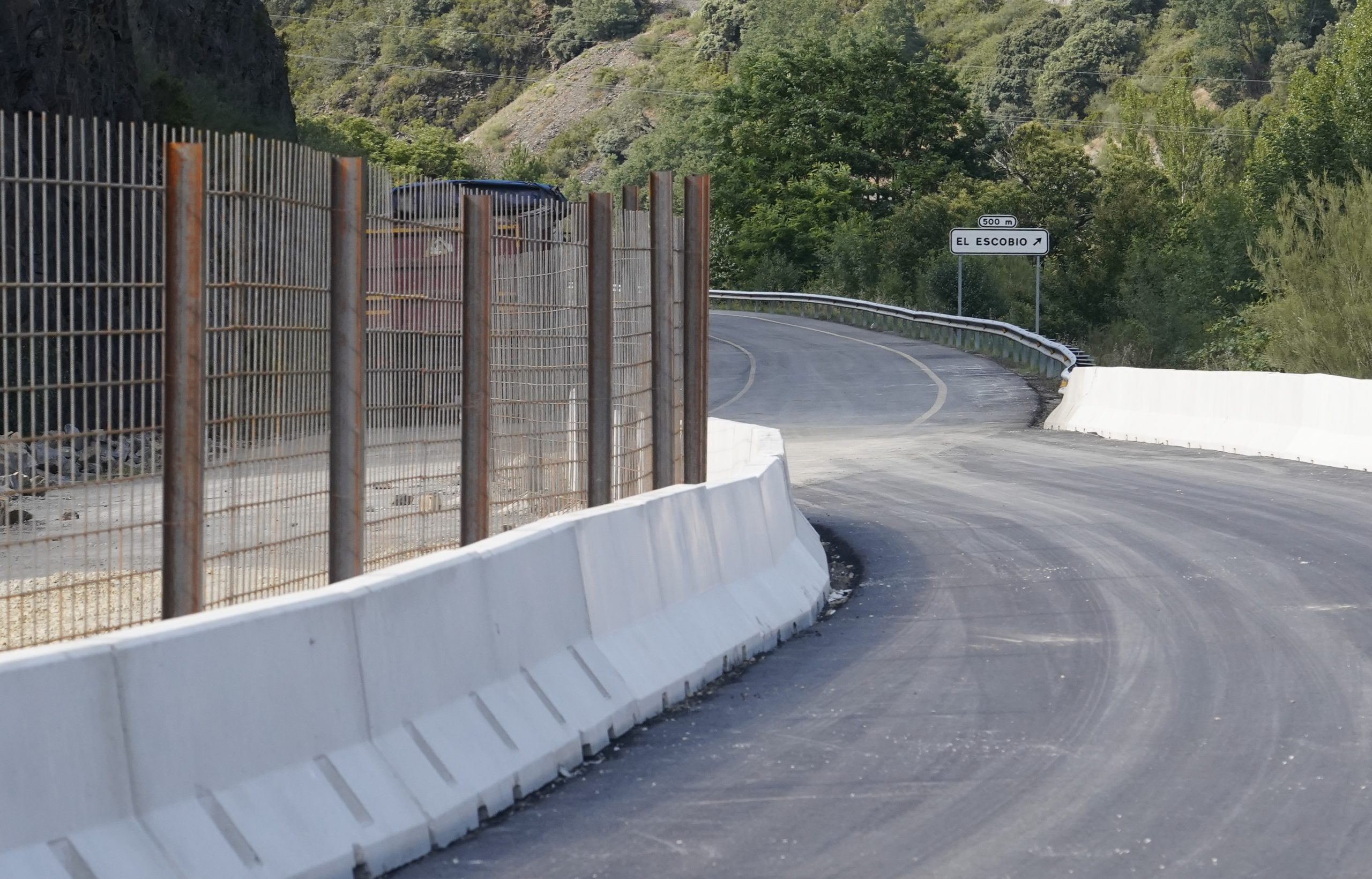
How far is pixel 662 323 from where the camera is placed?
12609 millimetres

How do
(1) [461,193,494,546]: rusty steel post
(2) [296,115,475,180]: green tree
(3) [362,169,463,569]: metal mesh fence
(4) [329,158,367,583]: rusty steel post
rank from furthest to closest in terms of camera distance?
(2) [296,115,475,180]: green tree < (1) [461,193,494,546]: rusty steel post < (3) [362,169,463,569]: metal mesh fence < (4) [329,158,367,583]: rusty steel post

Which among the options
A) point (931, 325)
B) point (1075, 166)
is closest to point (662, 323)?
point (931, 325)

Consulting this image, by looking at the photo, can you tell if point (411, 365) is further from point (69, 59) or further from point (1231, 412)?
point (69, 59)

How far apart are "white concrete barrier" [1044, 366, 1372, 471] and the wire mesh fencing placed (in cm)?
1155

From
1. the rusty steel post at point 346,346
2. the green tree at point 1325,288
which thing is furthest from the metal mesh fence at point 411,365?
the green tree at point 1325,288

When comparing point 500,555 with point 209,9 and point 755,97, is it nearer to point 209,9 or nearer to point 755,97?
point 209,9

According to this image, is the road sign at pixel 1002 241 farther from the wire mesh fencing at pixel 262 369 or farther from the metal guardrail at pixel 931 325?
the wire mesh fencing at pixel 262 369

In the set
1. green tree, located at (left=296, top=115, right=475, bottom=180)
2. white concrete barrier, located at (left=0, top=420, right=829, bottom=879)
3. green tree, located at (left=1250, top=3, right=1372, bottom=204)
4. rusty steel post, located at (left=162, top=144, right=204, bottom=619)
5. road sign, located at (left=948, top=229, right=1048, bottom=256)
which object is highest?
green tree, located at (left=296, top=115, right=475, bottom=180)

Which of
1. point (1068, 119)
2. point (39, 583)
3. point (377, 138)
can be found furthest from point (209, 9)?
point (1068, 119)

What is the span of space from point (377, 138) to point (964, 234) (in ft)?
266

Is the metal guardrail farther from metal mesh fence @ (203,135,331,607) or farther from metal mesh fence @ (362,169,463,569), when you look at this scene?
metal mesh fence @ (203,135,331,607)

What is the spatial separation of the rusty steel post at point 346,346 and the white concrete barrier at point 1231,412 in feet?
46.6

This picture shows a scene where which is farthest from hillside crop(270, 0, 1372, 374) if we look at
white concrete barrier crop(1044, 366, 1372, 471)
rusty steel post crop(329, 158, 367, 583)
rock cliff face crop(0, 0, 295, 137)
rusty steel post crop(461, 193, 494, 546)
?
rusty steel post crop(329, 158, 367, 583)

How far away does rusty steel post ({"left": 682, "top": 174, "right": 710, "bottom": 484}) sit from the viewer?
1341cm
